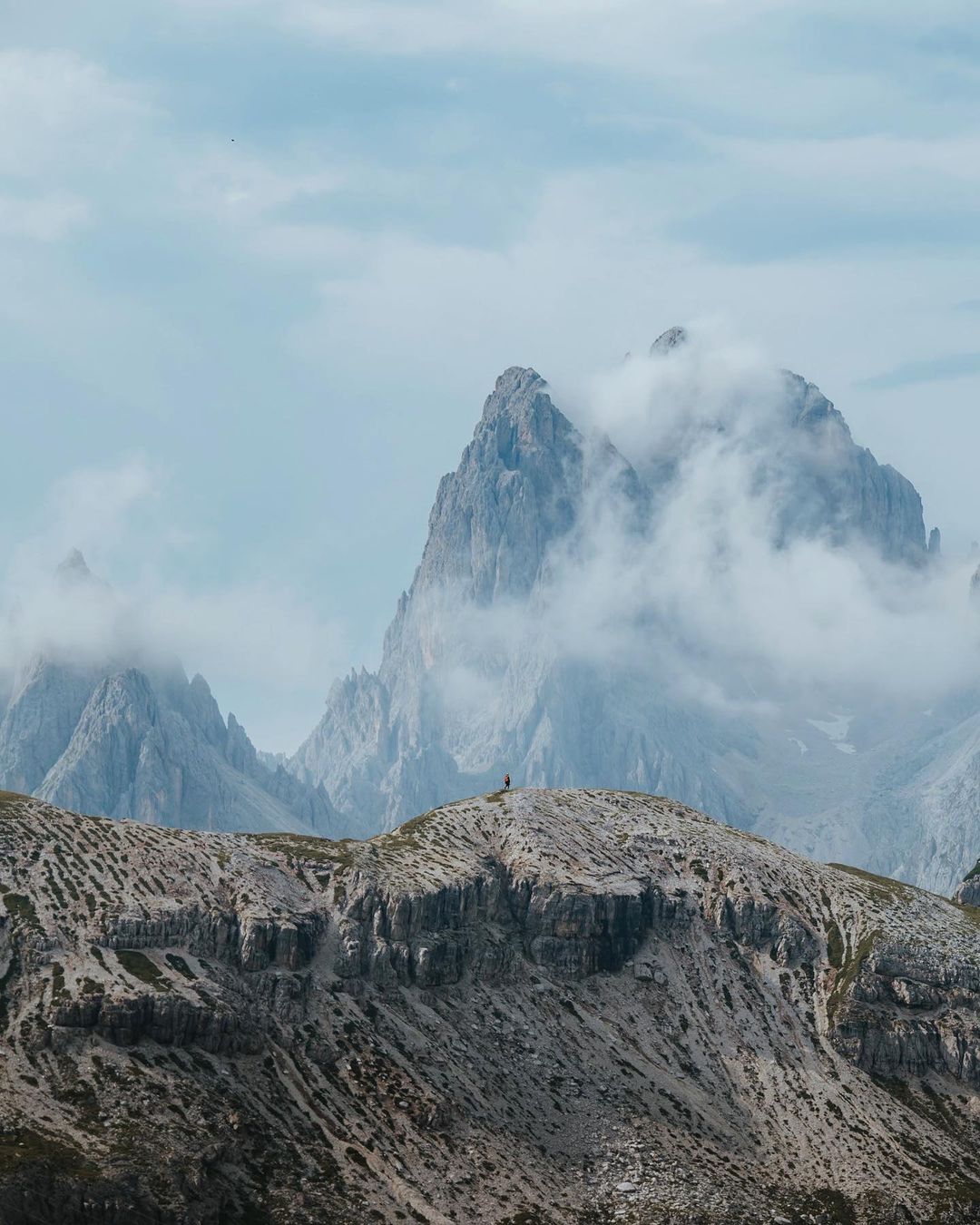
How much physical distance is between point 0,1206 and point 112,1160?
19685 mm

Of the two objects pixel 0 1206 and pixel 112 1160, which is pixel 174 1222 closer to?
pixel 112 1160

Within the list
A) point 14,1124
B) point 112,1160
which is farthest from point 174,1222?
point 14,1124

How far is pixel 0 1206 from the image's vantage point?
593 feet

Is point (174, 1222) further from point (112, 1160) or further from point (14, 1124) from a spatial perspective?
point (14, 1124)

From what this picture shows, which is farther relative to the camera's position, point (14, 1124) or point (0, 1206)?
point (14, 1124)

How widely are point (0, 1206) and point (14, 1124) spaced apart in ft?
64.8

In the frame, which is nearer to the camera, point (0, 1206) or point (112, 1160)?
point (0, 1206)

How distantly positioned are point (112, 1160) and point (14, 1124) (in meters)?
12.8

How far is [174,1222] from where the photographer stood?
19550cm

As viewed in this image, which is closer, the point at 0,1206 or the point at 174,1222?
the point at 0,1206

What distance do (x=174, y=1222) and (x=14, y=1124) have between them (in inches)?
903

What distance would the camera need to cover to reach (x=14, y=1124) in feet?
655
